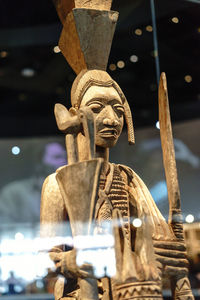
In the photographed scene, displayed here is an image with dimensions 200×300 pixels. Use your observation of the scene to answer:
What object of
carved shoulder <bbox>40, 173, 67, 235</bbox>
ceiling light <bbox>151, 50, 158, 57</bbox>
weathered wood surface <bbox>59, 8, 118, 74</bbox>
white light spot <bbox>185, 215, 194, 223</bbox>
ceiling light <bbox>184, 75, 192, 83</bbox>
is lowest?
carved shoulder <bbox>40, 173, 67, 235</bbox>

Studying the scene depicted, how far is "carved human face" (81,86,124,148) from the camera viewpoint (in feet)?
7.25

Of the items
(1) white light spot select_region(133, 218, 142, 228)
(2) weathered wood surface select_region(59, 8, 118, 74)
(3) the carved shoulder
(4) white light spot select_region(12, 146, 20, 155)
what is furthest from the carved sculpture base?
(4) white light spot select_region(12, 146, 20, 155)

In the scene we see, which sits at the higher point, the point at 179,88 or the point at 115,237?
the point at 179,88

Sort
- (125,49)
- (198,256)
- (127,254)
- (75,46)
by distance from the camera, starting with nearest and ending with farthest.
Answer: (127,254), (75,46), (198,256), (125,49)

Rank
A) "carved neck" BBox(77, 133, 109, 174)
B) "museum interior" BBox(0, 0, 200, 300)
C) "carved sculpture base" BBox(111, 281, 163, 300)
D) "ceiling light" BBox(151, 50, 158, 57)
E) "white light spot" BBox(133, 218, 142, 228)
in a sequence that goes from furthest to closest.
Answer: "ceiling light" BBox(151, 50, 158, 57) < "museum interior" BBox(0, 0, 200, 300) < "carved neck" BBox(77, 133, 109, 174) < "white light spot" BBox(133, 218, 142, 228) < "carved sculpture base" BBox(111, 281, 163, 300)

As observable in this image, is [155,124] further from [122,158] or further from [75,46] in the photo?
[75,46]

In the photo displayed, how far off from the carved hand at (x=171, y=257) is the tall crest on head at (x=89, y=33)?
47 centimetres

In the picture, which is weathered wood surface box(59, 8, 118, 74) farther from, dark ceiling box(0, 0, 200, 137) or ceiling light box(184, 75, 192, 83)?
ceiling light box(184, 75, 192, 83)

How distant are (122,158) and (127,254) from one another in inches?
59.1

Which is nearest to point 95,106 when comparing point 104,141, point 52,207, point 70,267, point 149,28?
point 104,141

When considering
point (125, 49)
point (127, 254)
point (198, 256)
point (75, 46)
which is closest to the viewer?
point (127, 254)

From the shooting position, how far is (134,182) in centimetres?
231

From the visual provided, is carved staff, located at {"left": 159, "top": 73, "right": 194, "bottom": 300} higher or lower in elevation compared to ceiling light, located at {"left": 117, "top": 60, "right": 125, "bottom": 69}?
lower

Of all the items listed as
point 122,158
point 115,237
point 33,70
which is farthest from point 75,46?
point 33,70
